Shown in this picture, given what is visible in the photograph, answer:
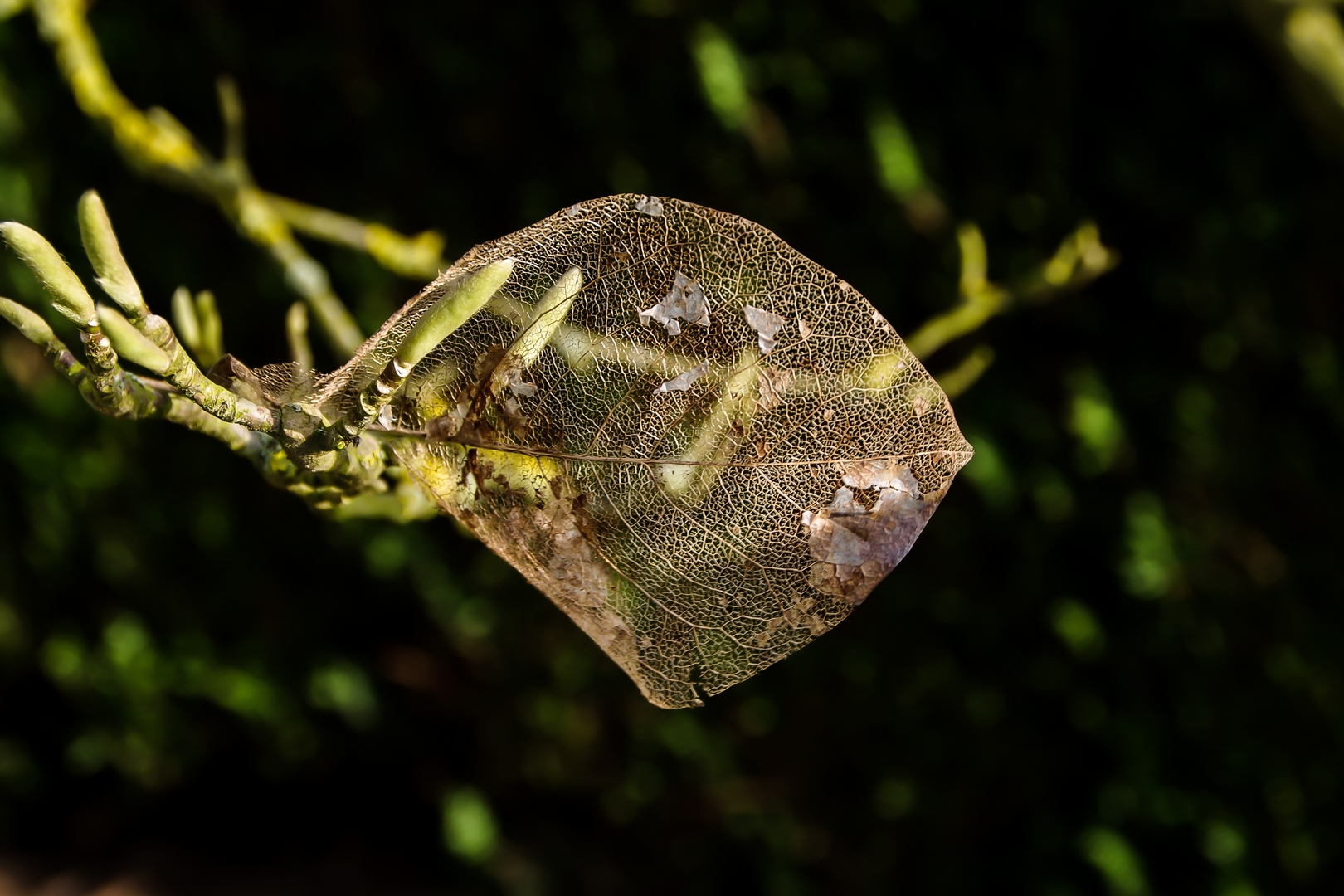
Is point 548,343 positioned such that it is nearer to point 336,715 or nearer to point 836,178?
point 836,178

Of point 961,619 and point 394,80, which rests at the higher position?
point 394,80

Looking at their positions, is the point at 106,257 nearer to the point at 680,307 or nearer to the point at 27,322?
the point at 27,322

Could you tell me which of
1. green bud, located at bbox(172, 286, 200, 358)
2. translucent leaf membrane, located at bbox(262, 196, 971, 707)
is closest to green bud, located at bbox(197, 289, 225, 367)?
green bud, located at bbox(172, 286, 200, 358)

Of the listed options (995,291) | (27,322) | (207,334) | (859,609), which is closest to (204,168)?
(207,334)

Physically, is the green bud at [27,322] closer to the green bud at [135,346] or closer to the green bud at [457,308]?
the green bud at [135,346]

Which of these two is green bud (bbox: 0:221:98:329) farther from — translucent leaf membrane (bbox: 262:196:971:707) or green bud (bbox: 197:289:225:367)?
green bud (bbox: 197:289:225:367)

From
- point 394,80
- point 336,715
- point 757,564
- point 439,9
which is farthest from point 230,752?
point 757,564

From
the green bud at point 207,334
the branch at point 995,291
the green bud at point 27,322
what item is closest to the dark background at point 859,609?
the branch at point 995,291
